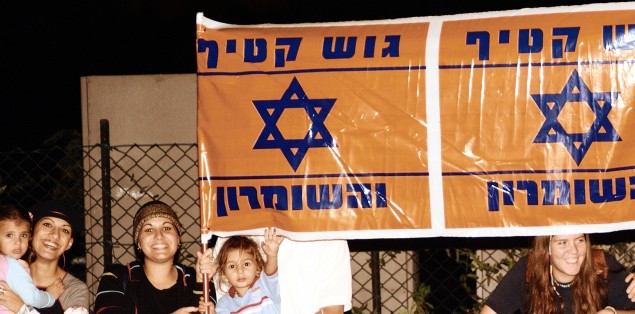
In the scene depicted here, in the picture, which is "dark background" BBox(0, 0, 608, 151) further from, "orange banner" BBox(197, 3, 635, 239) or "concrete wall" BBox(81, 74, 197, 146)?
"orange banner" BBox(197, 3, 635, 239)

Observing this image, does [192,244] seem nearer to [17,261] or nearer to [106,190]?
[106,190]

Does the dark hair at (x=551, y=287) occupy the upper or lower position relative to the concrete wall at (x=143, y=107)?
lower

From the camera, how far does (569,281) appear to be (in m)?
4.93

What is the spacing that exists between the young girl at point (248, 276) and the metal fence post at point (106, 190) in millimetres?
1353

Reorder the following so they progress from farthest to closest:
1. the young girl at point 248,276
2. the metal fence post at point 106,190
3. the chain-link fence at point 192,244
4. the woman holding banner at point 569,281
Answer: the chain-link fence at point 192,244 < the metal fence post at point 106,190 < the young girl at point 248,276 < the woman holding banner at point 569,281

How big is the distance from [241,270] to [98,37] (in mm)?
6283

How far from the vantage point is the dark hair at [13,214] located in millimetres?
5156

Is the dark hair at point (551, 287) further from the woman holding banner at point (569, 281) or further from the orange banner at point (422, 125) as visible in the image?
the orange banner at point (422, 125)

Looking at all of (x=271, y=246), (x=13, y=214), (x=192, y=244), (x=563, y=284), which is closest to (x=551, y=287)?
(x=563, y=284)

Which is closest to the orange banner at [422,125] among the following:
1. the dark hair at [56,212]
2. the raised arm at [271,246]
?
the raised arm at [271,246]

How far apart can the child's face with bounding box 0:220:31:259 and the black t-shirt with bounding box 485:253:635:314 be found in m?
2.48

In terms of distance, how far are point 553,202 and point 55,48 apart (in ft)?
26.1

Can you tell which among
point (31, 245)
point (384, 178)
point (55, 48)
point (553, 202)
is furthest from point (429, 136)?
point (55, 48)

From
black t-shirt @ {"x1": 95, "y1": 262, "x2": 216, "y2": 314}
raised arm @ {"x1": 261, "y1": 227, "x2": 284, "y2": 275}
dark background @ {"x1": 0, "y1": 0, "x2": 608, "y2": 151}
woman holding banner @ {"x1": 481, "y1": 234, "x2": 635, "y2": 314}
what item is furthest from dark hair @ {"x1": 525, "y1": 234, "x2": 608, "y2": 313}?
dark background @ {"x1": 0, "y1": 0, "x2": 608, "y2": 151}
